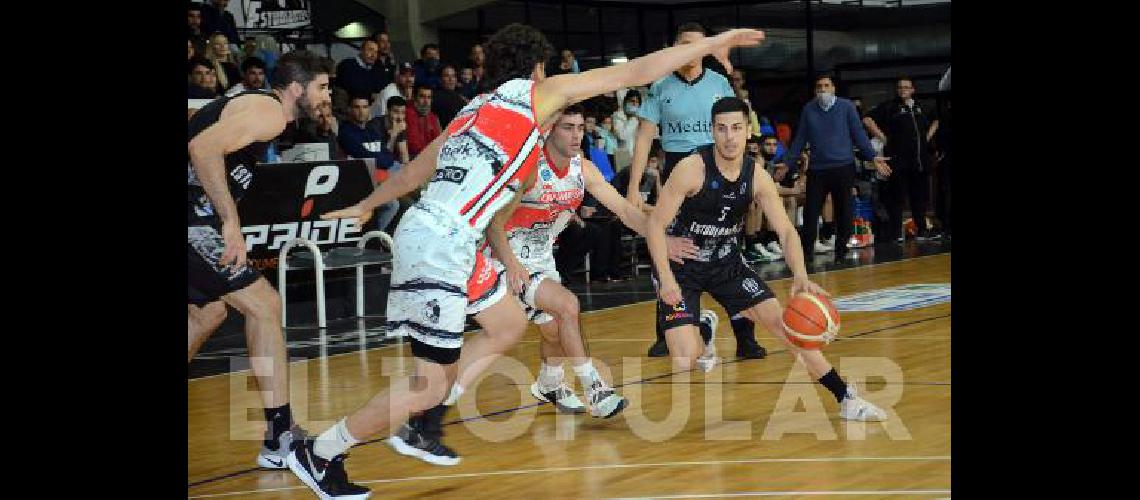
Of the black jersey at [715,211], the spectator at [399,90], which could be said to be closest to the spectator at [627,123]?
the spectator at [399,90]

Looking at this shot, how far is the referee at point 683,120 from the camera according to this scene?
925 cm

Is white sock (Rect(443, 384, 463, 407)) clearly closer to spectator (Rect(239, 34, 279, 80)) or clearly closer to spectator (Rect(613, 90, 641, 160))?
spectator (Rect(239, 34, 279, 80))

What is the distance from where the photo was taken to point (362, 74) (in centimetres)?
1481

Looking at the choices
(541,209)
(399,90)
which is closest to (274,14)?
(399,90)

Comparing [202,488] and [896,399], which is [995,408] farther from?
[896,399]

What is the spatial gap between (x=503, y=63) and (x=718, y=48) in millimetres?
778

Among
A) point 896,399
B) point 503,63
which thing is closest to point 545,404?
Answer: point 896,399

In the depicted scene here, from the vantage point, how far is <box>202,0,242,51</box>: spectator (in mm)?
13667

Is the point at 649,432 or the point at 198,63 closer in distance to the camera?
the point at 649,432

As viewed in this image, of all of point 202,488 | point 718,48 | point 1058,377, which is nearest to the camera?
point 1058,377

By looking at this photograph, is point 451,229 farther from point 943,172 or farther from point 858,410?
point 943,172

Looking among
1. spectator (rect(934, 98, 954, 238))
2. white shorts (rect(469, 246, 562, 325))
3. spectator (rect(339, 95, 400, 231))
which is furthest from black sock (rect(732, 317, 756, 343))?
spectator (rect(934, 98, 954, 238))

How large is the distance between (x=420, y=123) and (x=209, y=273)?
784cm
